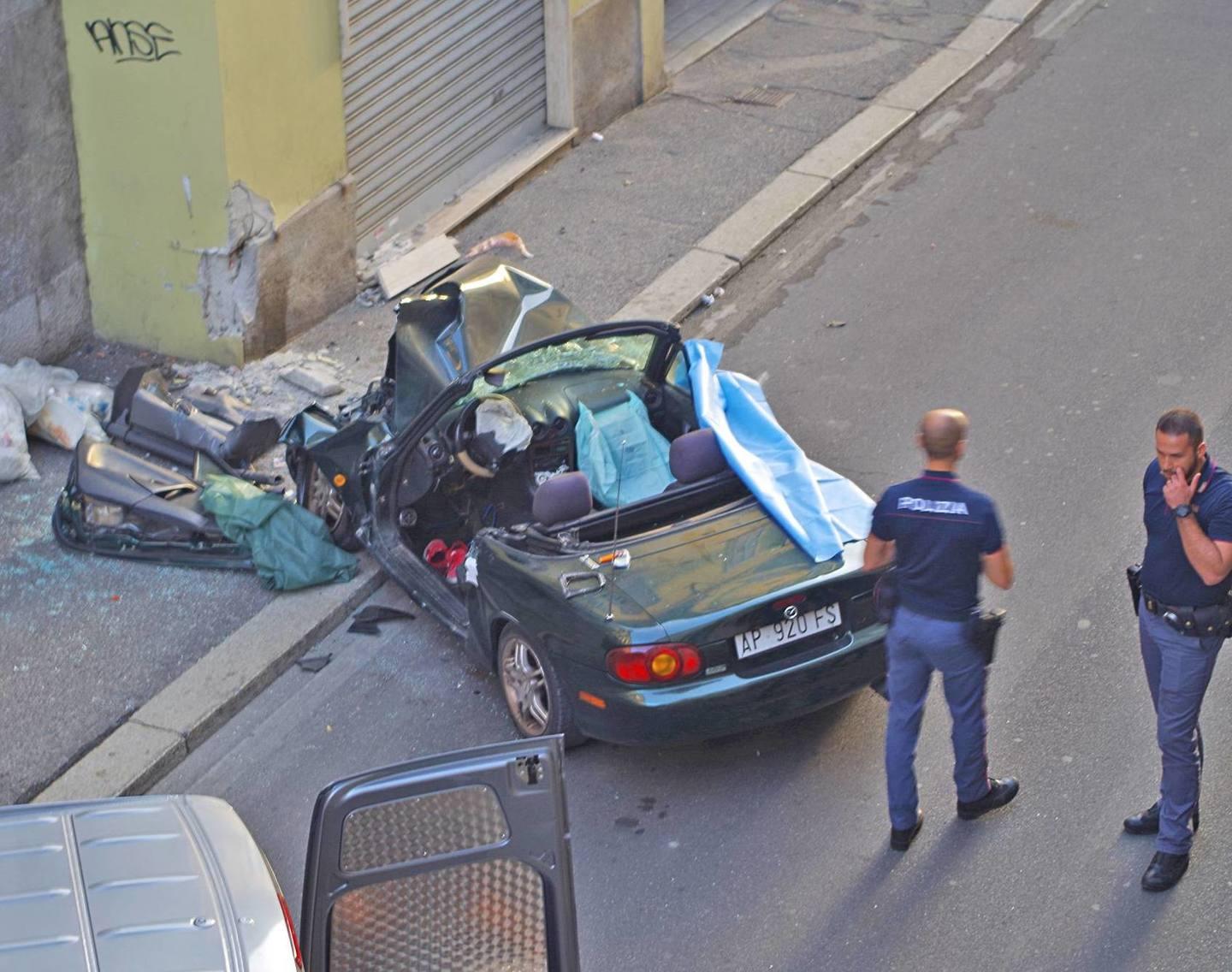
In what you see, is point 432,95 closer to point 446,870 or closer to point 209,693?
point 209,693

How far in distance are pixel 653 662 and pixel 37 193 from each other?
563 cm

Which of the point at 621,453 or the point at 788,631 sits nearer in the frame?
the point at 788,631

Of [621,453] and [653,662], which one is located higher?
[621,453]

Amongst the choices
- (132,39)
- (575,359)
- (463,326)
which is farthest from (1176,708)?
(132,39)

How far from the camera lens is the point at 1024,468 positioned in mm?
8539

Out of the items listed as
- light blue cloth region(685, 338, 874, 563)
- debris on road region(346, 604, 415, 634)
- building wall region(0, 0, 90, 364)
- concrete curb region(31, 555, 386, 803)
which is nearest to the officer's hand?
light blue cloth region(685, 338, 874, 563)

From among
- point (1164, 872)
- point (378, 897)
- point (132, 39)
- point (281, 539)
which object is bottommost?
point (281, 539)

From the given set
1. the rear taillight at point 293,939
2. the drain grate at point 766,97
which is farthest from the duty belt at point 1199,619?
the drain grate at point 766,97

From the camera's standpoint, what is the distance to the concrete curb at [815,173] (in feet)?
35.3

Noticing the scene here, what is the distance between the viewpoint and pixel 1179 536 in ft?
17.8

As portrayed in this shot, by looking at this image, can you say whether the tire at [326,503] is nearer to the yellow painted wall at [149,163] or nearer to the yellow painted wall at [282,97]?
the yellow painted wall at [149,163]

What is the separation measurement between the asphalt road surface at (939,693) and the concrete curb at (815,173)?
17 cm

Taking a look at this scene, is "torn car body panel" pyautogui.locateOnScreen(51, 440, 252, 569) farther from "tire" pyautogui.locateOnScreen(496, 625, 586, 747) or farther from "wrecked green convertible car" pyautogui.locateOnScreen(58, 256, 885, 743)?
"tire" pyautogui.locateOnScreen(496, 625, 586, 747)

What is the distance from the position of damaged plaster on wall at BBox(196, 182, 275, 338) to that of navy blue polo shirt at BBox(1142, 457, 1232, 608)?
597cm
